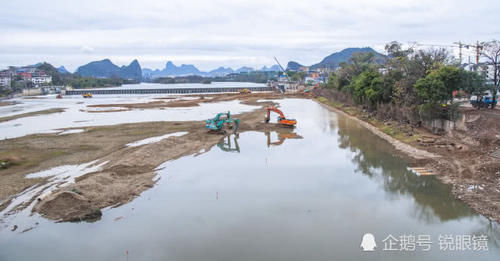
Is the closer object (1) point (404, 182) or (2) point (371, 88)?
(1) point (404, 182)

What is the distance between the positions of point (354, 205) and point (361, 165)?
6.66m

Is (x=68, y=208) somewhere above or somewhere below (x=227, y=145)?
below

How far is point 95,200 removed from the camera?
14.8 meters

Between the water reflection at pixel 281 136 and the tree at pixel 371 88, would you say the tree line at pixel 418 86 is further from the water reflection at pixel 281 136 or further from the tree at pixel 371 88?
the water reflection at pixel 281 136

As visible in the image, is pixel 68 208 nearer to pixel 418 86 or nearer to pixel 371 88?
pixel 418 86

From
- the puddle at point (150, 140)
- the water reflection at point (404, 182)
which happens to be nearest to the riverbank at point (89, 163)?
the puddle at point (150, 140)

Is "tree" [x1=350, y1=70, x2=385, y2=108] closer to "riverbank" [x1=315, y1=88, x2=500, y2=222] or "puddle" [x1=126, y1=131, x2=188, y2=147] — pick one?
"riverbank" [x1=315, y1=88, x2=500, y2=222]

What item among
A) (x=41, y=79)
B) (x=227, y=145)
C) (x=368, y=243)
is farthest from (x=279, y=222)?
(x=41, y=79)

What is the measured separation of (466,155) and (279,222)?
13.0 metres

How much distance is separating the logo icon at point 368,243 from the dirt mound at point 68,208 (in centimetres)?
992

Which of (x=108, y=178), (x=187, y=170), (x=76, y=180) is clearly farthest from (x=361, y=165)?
(x=76, y=180)

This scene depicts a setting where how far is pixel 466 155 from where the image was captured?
1955 centimetres

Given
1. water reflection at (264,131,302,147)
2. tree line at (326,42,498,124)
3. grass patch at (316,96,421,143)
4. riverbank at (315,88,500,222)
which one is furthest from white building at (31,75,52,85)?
riverbank at (315,88,500,222)

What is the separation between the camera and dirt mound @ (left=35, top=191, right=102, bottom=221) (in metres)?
13.5
